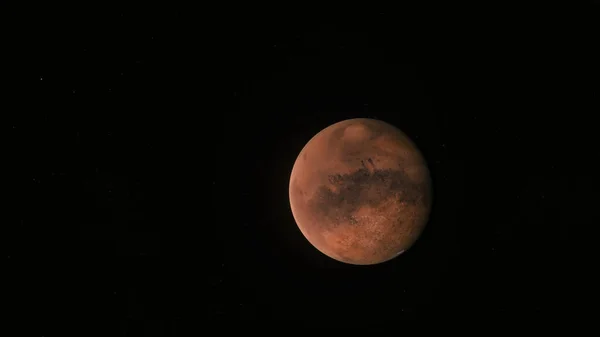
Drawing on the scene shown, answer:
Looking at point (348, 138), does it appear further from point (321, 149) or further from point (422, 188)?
point (422, 188)

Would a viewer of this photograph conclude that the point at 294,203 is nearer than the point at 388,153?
No

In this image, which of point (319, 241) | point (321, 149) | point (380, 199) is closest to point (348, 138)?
point (321, 149)

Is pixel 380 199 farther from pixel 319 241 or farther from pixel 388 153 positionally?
pixel 319 241

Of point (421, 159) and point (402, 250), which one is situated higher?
point (421, 159)

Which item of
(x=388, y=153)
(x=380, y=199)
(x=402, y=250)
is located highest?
(x=388, y=153)
